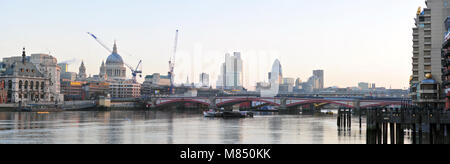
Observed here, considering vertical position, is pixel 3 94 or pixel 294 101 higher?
pixel 3 94

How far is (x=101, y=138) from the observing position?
61.5 meters

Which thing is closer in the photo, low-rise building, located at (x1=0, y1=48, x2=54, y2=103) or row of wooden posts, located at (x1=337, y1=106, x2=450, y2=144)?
row of wooden posts, located at (x1=337, y1=106, x2=450, y2=144)

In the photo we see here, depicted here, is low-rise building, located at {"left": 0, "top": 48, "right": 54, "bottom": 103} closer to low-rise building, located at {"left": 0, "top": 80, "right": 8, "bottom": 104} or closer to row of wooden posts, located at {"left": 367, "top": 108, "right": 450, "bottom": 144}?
low-rise building, located at {"left": 0, "top": 80, "right": 8, "bottom": 104}

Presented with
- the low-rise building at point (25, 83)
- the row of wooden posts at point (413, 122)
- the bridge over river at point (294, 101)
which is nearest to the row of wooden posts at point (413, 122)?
the row of wooden posts at point (413, 122)

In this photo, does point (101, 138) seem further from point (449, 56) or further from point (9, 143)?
point (449, 56)

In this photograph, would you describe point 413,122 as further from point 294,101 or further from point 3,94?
point 3,94

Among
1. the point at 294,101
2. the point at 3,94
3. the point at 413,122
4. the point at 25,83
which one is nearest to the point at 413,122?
the point at 413,122

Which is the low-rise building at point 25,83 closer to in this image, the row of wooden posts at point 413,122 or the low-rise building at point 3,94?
the low-rise building at point 3,94

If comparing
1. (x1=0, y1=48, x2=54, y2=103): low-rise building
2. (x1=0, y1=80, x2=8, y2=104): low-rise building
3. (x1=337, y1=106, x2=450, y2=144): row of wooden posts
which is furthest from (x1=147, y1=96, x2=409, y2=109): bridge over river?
(x1=337, y1=106, x2=450, y2=144): row of wooden posts

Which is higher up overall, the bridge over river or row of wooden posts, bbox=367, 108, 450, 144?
row of wooden posts, bbox=367, 108, 450, 144

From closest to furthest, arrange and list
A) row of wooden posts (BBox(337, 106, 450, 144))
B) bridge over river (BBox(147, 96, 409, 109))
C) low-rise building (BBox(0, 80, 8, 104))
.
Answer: row of wooden posts (BBox(337, 106, 450, 144)) → bridge over river (BBox(147, 96, 409, 109)) → low-rise building (BBox(0, 80, 8, 104))

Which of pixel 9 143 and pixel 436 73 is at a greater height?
pixel 436 73

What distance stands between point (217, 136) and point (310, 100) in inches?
3926
